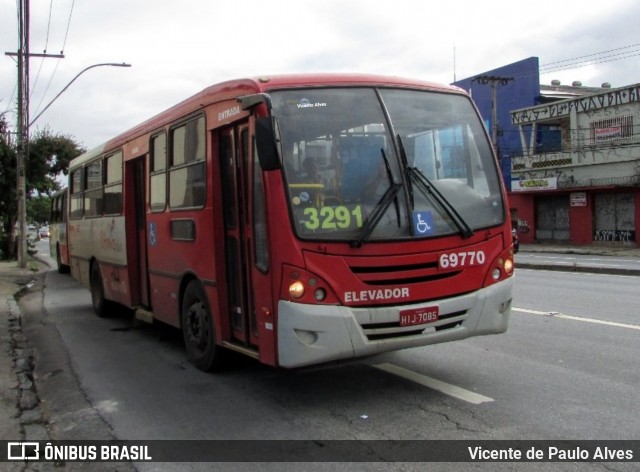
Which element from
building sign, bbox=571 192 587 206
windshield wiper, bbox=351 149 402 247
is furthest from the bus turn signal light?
building sign, bbox=571 192 587 206

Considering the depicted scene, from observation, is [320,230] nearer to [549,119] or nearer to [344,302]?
[344,302]

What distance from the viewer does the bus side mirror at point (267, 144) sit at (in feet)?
15.7

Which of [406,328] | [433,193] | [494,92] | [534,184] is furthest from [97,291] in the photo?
[494,92]

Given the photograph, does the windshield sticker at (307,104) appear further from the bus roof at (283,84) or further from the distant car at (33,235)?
the distant car at (33,235)

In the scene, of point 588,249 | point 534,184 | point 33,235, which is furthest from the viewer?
point 33,235

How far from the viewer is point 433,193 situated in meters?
5.20

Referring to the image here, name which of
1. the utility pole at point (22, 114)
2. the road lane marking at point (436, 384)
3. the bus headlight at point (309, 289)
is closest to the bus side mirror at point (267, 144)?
the bus headlight at point (309, 289)

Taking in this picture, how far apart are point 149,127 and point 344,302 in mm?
4354

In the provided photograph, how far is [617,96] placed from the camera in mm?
31094

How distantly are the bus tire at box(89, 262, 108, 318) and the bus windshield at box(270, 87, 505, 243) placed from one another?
6794mm

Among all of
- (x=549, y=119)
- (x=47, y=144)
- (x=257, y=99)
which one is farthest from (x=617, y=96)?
(x=257, y=99)

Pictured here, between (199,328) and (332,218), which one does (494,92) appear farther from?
(332,218)

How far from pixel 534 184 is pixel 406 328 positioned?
3273cm

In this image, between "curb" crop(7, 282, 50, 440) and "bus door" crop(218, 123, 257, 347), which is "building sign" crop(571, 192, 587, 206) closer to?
"curb" crop(7, 282, 50, 440)
